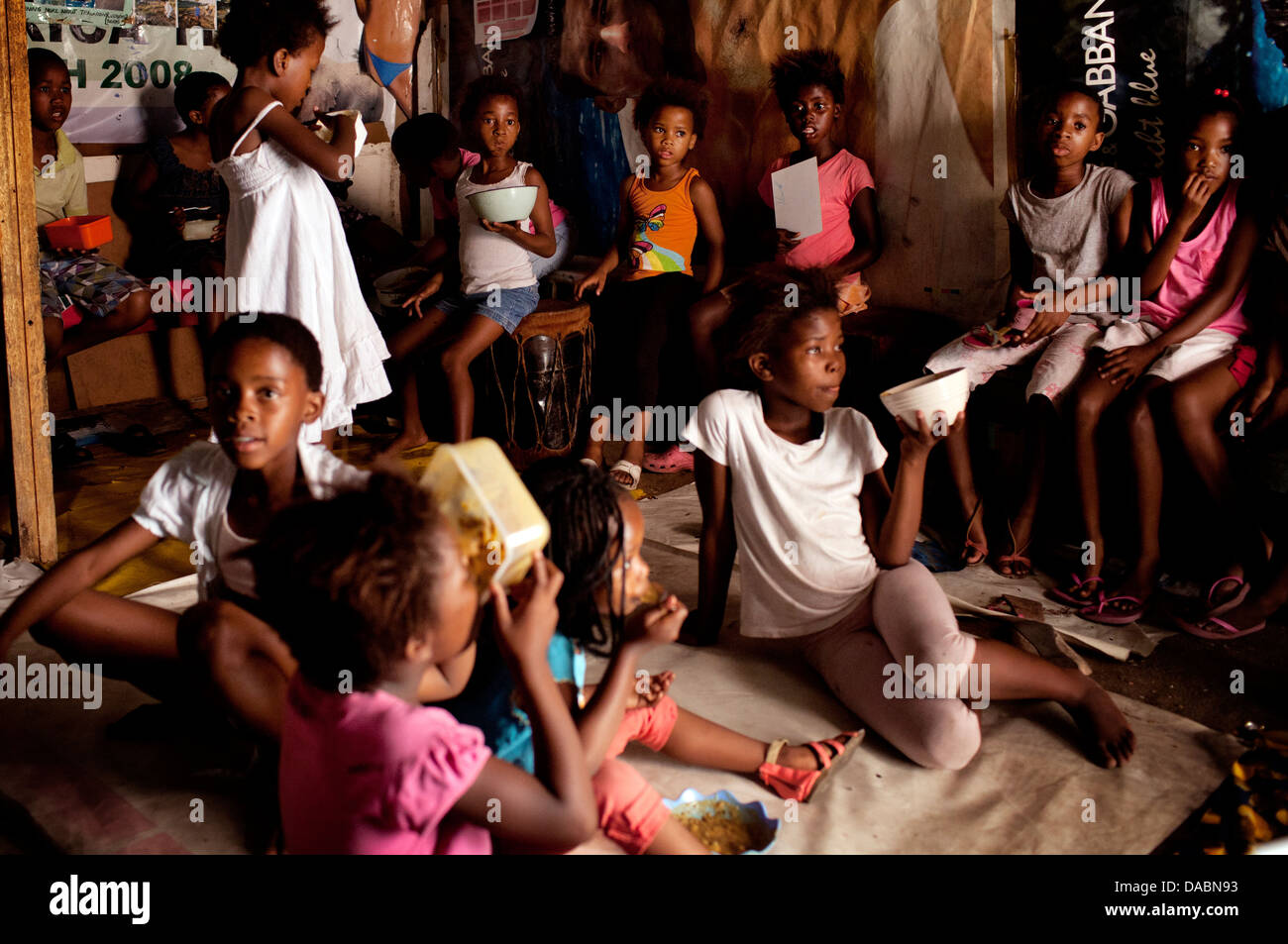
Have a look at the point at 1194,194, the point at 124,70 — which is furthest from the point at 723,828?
the point at 124,70

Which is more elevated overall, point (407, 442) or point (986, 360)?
point (986, 360)

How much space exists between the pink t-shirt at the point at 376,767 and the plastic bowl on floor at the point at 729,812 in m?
0.60

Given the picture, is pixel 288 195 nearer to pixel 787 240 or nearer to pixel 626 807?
pixel 787 240

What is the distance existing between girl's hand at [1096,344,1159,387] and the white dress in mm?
1913

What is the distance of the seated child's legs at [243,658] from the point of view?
5.49 feet

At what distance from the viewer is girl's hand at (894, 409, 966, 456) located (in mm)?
1930

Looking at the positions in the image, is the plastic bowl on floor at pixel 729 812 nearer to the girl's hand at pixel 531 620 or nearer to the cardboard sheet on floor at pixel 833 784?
the cardboard sheet on floor at pixel 833 784

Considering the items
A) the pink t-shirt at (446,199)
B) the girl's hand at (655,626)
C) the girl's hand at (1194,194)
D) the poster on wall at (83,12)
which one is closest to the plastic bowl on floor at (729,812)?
the girl's hand at (655,626)

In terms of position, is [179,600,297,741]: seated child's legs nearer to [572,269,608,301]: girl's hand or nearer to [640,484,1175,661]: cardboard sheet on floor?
[640,484,1175,661]: cardboard sheet on floor

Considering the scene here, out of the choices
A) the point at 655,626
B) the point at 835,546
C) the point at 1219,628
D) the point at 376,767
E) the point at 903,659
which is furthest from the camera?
the point at 1219,628

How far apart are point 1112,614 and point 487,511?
6.25 ft

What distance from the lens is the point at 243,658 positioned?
1.68m

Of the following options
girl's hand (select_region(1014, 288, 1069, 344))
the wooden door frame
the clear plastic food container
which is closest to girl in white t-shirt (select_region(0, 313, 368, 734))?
the clear plastic food container
